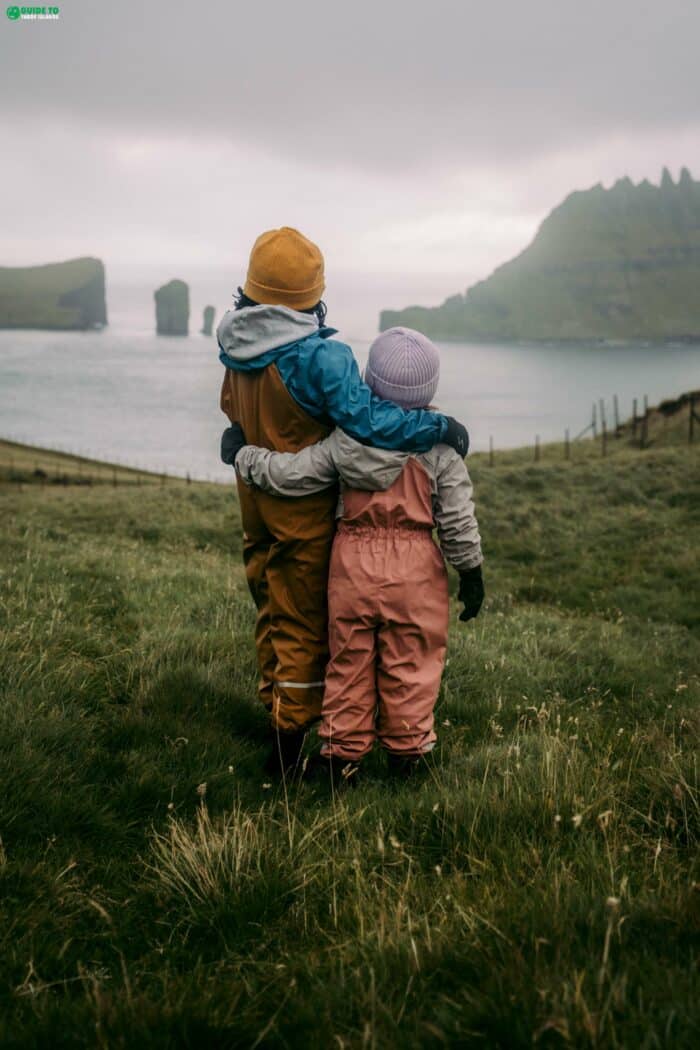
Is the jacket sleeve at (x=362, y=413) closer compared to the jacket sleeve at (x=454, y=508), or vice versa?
the jacket sleeve at (x=362, y=413)

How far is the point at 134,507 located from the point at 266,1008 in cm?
2051

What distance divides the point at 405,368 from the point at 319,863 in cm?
224

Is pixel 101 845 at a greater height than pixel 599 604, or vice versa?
pixel 101 845

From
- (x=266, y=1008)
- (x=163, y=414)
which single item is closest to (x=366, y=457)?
(x=266, y=1008)

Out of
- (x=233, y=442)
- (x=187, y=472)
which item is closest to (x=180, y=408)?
(x=187, y=472)

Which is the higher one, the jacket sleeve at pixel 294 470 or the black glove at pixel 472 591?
the jacket sleeve at pixel 294 470

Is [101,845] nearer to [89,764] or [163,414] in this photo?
[89,764]

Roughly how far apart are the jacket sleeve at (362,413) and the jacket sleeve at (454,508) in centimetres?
18

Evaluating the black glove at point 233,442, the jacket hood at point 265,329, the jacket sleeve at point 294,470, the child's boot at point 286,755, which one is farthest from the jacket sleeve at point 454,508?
the child's boot at point 286,755

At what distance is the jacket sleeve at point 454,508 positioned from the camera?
4.10 metres

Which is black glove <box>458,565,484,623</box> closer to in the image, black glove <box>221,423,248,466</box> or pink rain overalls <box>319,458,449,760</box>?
pink rain overalls <box>319,458,449,760</box>

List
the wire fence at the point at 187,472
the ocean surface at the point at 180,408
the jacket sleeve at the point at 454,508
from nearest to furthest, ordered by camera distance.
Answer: the jacket sleeve at the point at 454,508 < the wire fence at the point at 187,472 < the ocean surface at the point at 180,408

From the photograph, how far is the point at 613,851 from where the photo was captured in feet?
9.34

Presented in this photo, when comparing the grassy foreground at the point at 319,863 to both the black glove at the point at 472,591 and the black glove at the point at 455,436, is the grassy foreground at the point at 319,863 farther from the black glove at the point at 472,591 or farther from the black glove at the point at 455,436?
the black glove at the point at 455,436
